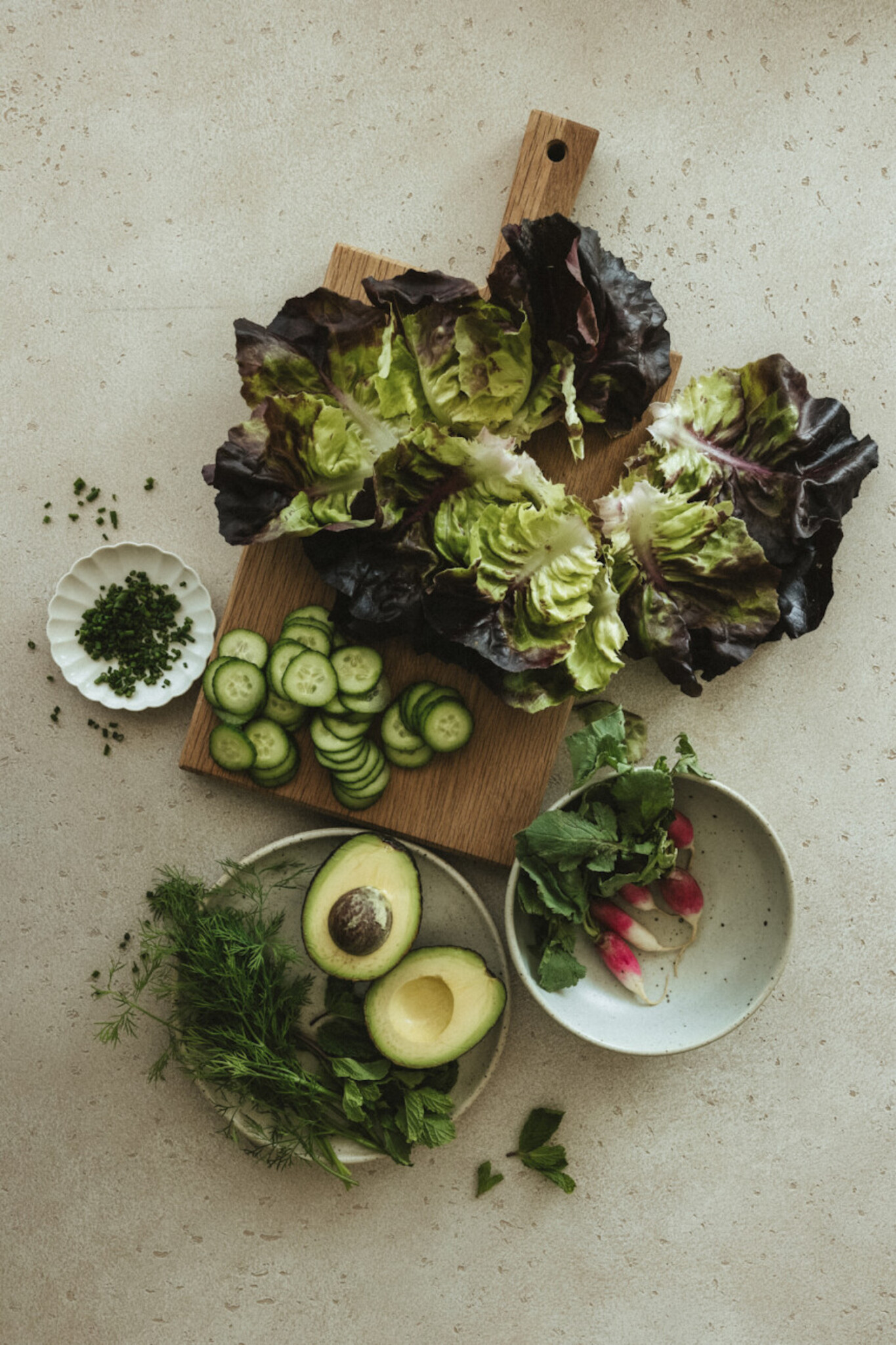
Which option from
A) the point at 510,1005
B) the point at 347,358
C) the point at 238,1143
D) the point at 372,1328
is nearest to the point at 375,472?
the point at 347,358

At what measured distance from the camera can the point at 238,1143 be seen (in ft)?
6.68

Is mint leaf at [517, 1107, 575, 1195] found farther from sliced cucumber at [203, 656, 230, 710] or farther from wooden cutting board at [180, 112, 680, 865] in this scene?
sliced cucumber at [203, 656, 230, 710]

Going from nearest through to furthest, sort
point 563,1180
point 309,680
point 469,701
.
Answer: point 309,680 < point 469,701 < point 563,1180

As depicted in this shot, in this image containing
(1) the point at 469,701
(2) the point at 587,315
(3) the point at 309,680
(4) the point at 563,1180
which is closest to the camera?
(2) the point at 587,315

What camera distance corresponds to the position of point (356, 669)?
1833 mm

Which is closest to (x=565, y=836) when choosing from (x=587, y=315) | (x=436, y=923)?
(x=436, y=923)

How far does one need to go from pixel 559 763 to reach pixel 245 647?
68cm

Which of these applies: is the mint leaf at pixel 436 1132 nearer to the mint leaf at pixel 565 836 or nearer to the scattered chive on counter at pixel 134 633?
the mint leaf at pixel 565 836

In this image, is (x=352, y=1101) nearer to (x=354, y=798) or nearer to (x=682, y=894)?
(x=354, y=798)

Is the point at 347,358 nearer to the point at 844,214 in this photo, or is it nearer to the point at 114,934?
the point at 844,214

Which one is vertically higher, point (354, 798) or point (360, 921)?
point (354, 798)

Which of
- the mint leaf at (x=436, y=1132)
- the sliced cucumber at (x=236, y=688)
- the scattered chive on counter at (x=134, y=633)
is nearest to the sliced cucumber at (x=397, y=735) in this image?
the sliced cucumber at (x=236, y=688)

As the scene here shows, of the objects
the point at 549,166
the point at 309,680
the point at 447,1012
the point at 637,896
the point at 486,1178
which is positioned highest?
the point at 549,166

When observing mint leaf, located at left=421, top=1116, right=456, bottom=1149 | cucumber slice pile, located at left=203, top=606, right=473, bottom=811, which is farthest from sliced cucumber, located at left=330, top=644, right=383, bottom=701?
mint leaf, located at left=421, top=1116, right=456, bottom=1149
